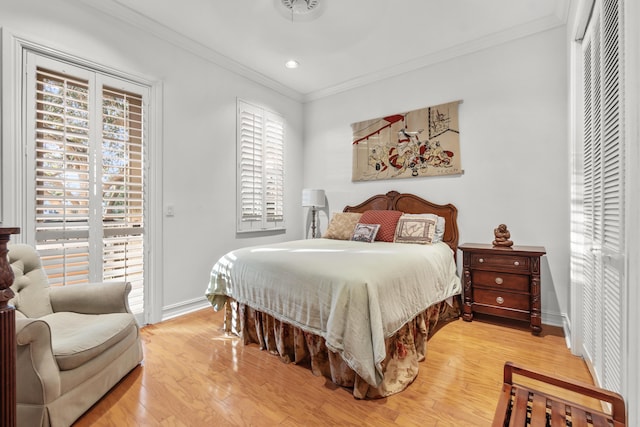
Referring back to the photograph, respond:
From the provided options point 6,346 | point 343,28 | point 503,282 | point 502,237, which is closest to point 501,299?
point 503,282

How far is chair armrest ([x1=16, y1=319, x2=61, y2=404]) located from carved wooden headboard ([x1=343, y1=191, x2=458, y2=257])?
322 cm

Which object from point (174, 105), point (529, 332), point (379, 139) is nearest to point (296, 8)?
point (174, 105)

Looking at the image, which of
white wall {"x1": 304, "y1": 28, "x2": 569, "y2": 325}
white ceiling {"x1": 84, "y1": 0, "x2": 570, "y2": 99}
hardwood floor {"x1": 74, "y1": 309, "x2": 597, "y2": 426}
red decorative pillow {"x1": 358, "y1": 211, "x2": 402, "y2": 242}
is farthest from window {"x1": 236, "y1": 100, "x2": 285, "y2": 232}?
hardwood floor {"x1": 74, "y1": 309, "x2": 597, "y2": 426}

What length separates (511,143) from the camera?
119 inches

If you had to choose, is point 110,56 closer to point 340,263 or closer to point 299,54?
point 299,54

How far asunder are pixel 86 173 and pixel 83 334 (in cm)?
141

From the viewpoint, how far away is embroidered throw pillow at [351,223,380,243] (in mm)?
3289

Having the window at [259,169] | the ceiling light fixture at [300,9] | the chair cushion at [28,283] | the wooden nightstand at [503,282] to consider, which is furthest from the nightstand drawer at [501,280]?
the chair cushion at [28,283]

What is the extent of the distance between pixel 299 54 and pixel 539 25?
2.36 m

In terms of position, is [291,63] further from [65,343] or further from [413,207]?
[65,343]

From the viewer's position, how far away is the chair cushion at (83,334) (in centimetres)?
151

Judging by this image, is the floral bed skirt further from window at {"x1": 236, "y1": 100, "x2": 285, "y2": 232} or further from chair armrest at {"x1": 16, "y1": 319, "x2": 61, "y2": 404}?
window at {"x1": 236, "y1": 100, "x2": 285, "y2": 232}

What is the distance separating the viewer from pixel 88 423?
156 cm

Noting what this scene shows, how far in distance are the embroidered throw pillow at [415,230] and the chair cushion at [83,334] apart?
2443 mm
